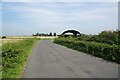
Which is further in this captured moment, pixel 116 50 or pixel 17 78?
pixel 116 50

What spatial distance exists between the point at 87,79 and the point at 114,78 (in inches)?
51.2

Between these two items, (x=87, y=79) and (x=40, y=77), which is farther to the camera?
(x=40, y=77)

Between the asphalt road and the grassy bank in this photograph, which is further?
the grassy bank

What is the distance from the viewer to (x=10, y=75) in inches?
499

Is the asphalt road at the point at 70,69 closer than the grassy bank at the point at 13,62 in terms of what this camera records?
Yes

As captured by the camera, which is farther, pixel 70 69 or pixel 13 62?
pixel 13 62

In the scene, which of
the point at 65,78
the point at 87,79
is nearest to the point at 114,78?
the point at 87,79

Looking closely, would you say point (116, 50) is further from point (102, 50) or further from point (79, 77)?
point (79, 77)

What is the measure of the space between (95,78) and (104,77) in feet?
1.98

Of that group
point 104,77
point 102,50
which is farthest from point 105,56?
point 104,77

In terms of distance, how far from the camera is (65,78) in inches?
461

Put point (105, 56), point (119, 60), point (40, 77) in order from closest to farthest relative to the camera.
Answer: point (40, 77) → point (119, 60) → point (105, 56)

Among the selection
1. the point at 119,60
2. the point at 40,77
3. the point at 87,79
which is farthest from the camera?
the point at 119,60

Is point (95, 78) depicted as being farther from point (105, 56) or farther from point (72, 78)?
point (105, 56)
